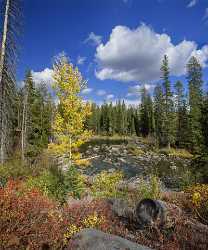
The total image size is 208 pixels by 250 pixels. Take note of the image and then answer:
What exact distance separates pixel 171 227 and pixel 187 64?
171ft

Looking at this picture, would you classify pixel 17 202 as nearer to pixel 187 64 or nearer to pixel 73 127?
pixel 73 127

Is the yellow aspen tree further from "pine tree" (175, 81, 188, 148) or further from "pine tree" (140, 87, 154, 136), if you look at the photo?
"pine tree" (140, 87, 154, 136)

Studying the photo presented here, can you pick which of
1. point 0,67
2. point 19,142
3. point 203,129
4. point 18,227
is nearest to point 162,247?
point 18,227

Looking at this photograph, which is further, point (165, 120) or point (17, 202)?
point (165, 120)

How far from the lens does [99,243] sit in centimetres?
505

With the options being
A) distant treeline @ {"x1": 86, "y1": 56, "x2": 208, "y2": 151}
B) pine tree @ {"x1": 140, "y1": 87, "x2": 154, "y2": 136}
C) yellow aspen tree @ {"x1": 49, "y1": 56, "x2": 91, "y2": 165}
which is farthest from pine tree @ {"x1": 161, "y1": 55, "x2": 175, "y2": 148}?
yellow aspen tree @ {"x1": 49, "y1": 56, "x2": 91, "y2": 165}

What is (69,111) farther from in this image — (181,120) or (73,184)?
(181,120)

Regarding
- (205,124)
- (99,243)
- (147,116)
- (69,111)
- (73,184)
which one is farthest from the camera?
(147,116)

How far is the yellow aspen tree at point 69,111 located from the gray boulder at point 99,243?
1074 cm

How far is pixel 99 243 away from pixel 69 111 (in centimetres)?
1118

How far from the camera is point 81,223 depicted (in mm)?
7426

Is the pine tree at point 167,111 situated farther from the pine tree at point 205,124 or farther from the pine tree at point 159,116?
the pine tree at point 205,124

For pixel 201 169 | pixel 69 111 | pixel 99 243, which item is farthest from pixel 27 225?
pixel 201 169

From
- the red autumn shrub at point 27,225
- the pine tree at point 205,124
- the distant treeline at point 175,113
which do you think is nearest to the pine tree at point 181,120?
the distant treeline at point 175,113
